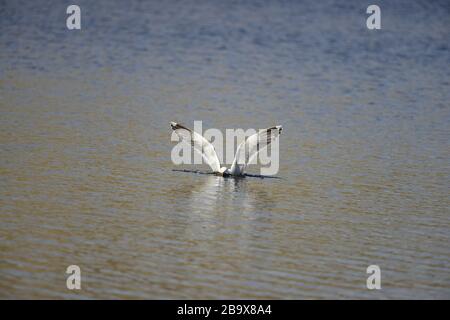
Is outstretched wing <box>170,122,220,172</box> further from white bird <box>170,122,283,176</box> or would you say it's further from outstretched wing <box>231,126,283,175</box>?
outstretched wing <box>231,126,283,175</box>

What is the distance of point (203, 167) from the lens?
45.4ft

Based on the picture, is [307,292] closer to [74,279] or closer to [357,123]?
[74,279]

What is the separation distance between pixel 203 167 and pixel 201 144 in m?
0.41

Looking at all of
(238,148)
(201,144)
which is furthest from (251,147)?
(201,144)

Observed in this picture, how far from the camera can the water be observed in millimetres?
9102

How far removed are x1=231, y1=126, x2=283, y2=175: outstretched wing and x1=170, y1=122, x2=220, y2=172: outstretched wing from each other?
37 cm

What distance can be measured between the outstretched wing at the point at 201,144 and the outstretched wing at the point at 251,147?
14.5 inches

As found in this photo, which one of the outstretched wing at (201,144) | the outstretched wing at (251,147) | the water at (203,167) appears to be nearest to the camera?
the water at (203,167)

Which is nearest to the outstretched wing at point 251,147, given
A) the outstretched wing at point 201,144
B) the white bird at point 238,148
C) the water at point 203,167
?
the white bird at point 238,148

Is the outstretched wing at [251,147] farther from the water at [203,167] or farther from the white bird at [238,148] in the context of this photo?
the water at [203,167]

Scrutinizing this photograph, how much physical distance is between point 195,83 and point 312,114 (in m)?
3.45

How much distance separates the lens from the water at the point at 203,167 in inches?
358

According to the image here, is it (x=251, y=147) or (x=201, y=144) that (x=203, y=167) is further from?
(x=251, y=147)

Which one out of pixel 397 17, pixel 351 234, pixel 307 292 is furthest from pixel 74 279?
pixel 397 17
